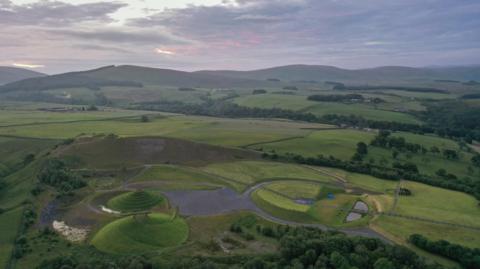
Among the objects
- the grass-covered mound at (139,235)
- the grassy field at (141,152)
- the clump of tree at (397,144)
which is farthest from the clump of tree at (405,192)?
the grass-covered mound at (139,235)

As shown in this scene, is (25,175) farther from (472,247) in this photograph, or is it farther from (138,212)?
(472,247)

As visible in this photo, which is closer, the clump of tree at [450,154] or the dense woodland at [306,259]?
the dense woodland at [306,259]

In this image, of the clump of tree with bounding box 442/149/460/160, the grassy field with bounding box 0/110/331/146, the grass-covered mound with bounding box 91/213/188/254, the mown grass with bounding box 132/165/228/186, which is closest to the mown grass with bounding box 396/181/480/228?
the clump of tree with bounding box 442/149/460/160

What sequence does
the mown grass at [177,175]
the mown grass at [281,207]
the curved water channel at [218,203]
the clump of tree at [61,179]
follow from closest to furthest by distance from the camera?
1. the curved water channel at [218,203]
2. the mown grass at [281,207]
3. the clump of tree at [61,179]
4. the mown grass at [177,175]

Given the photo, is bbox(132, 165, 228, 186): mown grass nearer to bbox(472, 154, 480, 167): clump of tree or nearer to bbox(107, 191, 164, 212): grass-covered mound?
bbox(107, 191, 164, 212): grass-covered mound

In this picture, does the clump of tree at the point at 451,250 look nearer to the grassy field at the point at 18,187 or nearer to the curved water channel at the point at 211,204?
the curved water channel at the point at 211,204

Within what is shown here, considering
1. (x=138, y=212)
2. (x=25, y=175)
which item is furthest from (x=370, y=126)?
(x=25, y=175)

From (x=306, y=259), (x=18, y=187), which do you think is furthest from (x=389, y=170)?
(x=18, y=187)
